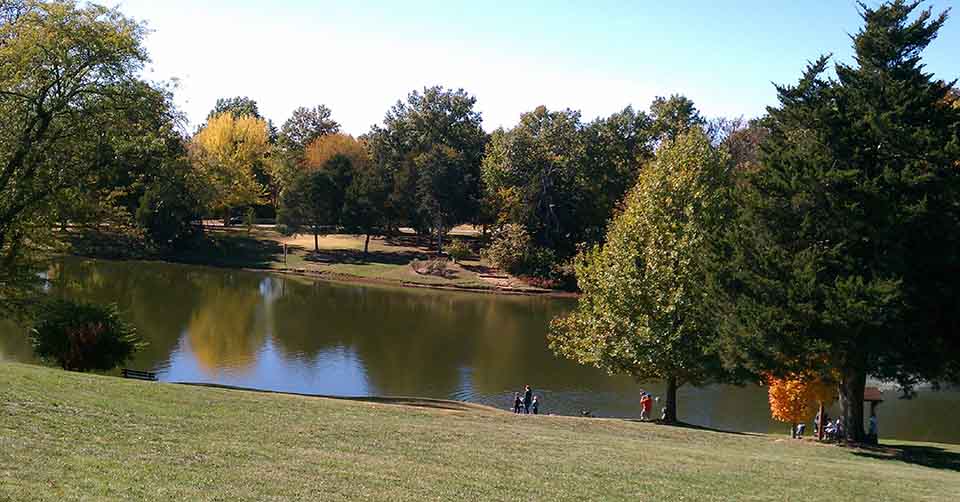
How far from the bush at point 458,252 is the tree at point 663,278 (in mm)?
50177

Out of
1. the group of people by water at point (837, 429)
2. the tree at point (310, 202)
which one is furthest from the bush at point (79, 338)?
the tree at point (310, 202)

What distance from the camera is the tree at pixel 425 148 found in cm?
8844

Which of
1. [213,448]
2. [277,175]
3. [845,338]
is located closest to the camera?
[213,448]

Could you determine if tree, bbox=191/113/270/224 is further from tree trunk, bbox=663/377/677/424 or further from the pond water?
tree trunk, bbox=663/377/677/424

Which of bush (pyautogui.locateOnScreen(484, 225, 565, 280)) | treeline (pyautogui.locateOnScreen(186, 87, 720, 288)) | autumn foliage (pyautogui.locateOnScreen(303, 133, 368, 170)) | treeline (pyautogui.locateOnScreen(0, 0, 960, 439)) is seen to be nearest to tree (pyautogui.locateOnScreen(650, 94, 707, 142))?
treeline (pyautogui.locateOnScreen(186, 87, 720, 288))

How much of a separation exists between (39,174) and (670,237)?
2275cm

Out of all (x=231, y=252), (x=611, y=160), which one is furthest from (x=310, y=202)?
(x=611, y=160)

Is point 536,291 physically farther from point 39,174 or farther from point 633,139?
point 39,174

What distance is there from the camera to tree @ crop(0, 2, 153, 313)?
25.2 metres

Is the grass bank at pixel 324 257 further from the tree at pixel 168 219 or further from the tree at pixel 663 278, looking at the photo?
the tree at pixel 663 278

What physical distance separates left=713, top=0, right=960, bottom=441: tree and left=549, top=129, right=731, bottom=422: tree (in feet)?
13.7

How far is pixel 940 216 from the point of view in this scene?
22953 millimetres

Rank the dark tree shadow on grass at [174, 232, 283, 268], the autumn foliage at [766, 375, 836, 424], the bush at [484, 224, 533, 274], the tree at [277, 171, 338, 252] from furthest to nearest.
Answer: the tree at [277, 171, 338, 252]
the dark tree shadow on grass at [174, 232, 283, 268]
the bush at [484, 224, 533, 274]
the autumn foliage at [766, 375, 836, 424]

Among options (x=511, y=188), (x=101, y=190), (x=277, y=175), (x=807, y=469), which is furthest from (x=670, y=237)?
(x=277, y=175)
